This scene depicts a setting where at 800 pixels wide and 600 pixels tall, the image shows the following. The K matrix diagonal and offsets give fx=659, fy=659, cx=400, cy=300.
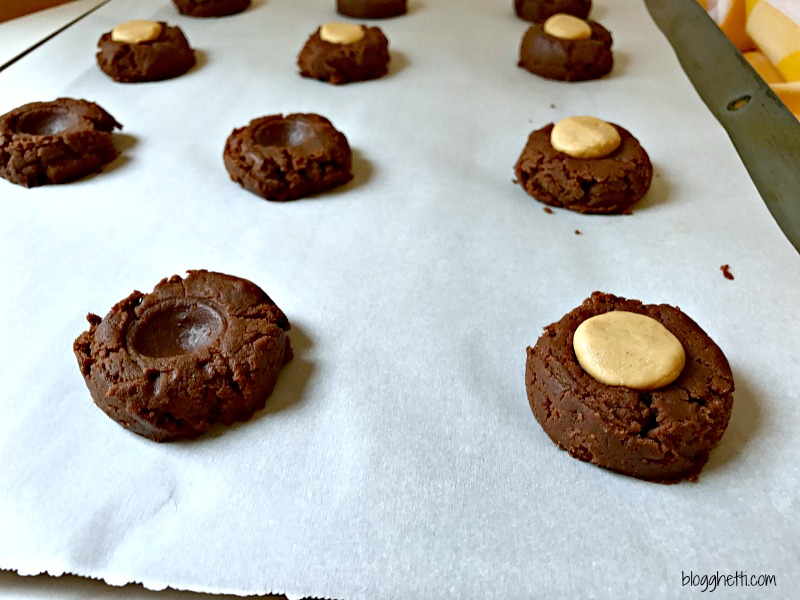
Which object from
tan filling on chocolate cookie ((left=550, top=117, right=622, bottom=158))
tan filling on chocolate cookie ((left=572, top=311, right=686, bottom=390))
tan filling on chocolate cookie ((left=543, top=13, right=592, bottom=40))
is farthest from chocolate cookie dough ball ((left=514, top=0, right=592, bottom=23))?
tan filling on chocolate cookie ((left=572, top=311, right=686, bottom=390))

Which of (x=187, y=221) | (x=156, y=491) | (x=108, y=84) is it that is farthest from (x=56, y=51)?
(x=156, y=491)

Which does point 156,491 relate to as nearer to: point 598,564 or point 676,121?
point 598,564

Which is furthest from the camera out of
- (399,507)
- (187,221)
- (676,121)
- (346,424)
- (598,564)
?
(676,121)

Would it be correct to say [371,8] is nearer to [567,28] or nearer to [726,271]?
[567,28]

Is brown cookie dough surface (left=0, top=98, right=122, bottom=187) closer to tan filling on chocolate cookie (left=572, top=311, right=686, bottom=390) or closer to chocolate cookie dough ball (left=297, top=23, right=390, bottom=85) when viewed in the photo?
chocolate cookie dough ball (left=297, top=23, right=390, bottom=85)

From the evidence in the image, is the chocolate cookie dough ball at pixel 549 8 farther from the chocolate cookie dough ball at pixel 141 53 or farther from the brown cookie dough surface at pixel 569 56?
the chocolate cookie dough ball at pixel 141 53
